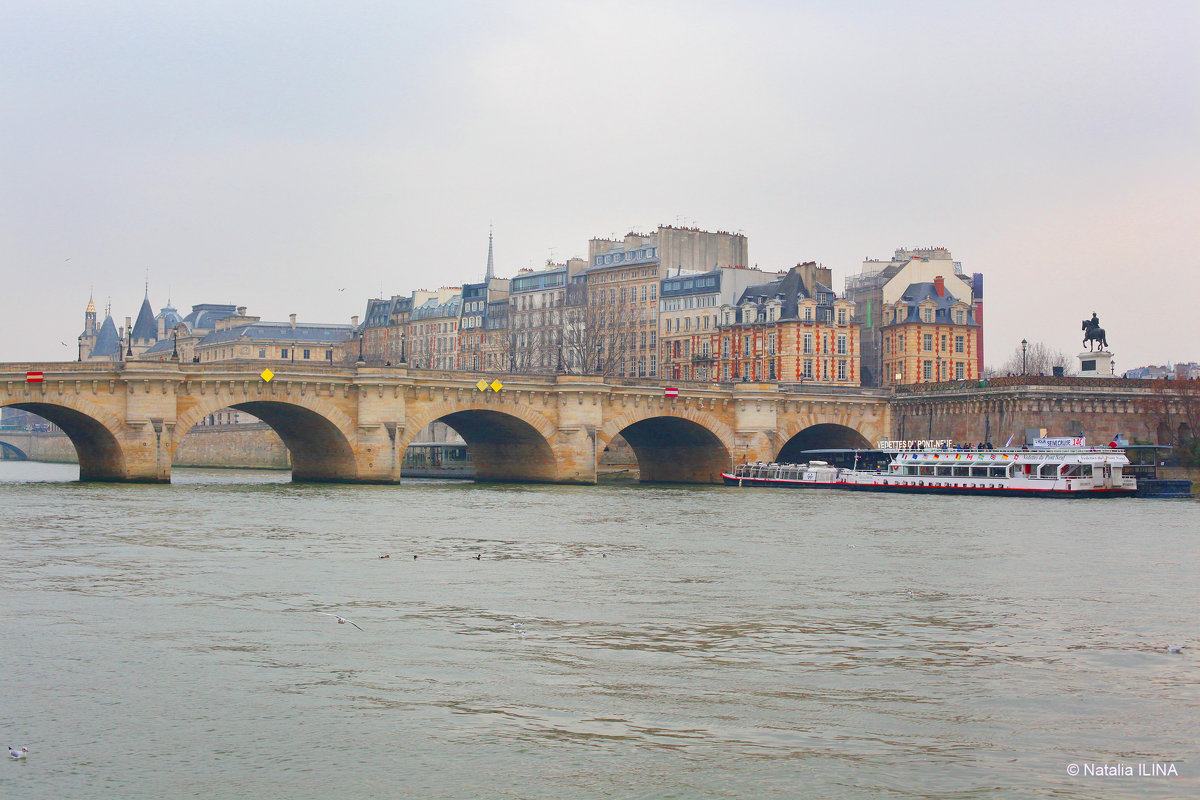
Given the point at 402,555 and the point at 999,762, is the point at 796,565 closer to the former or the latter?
the point at 402,555

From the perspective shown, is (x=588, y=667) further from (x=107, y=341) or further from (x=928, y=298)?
(x=107, y=341)

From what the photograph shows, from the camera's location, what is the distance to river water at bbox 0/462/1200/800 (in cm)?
1414

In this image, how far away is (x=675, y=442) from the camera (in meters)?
79.4

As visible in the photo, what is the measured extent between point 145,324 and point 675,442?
108 m

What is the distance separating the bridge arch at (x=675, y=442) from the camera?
71225 mm

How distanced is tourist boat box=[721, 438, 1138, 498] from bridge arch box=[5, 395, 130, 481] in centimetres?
2929

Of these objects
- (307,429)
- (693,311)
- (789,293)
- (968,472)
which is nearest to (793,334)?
(789,293)

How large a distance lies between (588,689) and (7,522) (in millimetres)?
26546

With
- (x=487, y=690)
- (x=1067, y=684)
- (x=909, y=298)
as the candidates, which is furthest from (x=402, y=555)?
(x=909, y=298)

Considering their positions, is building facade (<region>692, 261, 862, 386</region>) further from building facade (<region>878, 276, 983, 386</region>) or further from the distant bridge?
the distant bridge

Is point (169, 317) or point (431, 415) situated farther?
point (169, 317)

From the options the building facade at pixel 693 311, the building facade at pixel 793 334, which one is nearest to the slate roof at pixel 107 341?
the building facade at pixel 693 311

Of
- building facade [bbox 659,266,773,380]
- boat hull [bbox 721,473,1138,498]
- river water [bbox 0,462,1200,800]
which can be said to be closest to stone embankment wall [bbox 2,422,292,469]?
building facade [bbox 659,266,773,380]

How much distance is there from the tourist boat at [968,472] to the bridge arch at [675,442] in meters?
2.16
